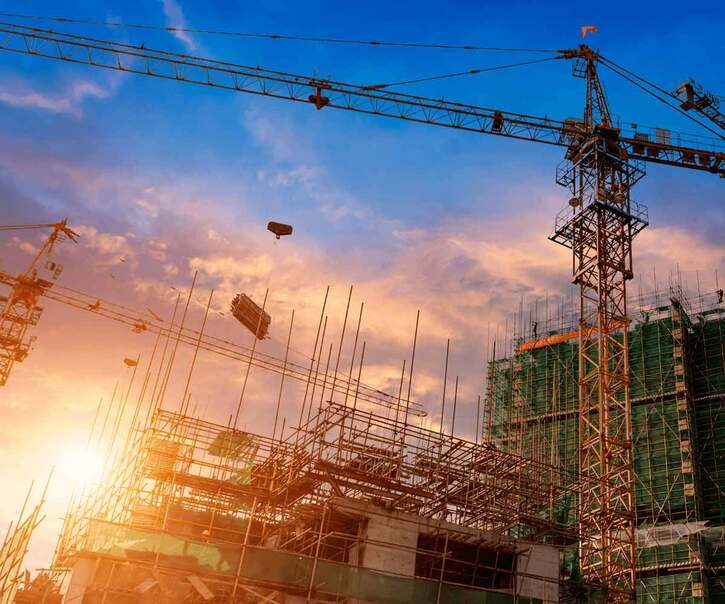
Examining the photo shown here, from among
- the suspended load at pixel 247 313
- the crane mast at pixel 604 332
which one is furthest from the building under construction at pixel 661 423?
the suspended load at pixel 247 313

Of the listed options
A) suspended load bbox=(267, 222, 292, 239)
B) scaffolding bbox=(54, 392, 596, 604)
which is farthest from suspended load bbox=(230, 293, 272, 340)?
scaffolding bbox=(54, 392, 596, 604)

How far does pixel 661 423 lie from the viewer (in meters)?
49.2

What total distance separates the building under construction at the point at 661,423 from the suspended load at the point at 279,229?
2239cm

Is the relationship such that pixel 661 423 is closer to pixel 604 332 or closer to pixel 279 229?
pixel 604 332

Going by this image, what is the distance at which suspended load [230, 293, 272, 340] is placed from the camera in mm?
51031

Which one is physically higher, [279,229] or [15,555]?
[279,229]

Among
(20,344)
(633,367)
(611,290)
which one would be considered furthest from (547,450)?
(20,344)

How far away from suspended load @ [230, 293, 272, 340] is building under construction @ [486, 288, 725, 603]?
19.5m

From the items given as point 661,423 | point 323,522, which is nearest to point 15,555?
point 323,522

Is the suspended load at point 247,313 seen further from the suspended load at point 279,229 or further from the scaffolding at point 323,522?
the scaffolding at point 323,522

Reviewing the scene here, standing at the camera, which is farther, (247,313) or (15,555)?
(247,313)

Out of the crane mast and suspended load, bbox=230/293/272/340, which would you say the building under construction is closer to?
the crane mast

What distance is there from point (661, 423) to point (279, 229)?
2700 cm

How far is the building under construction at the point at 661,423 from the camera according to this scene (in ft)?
146
